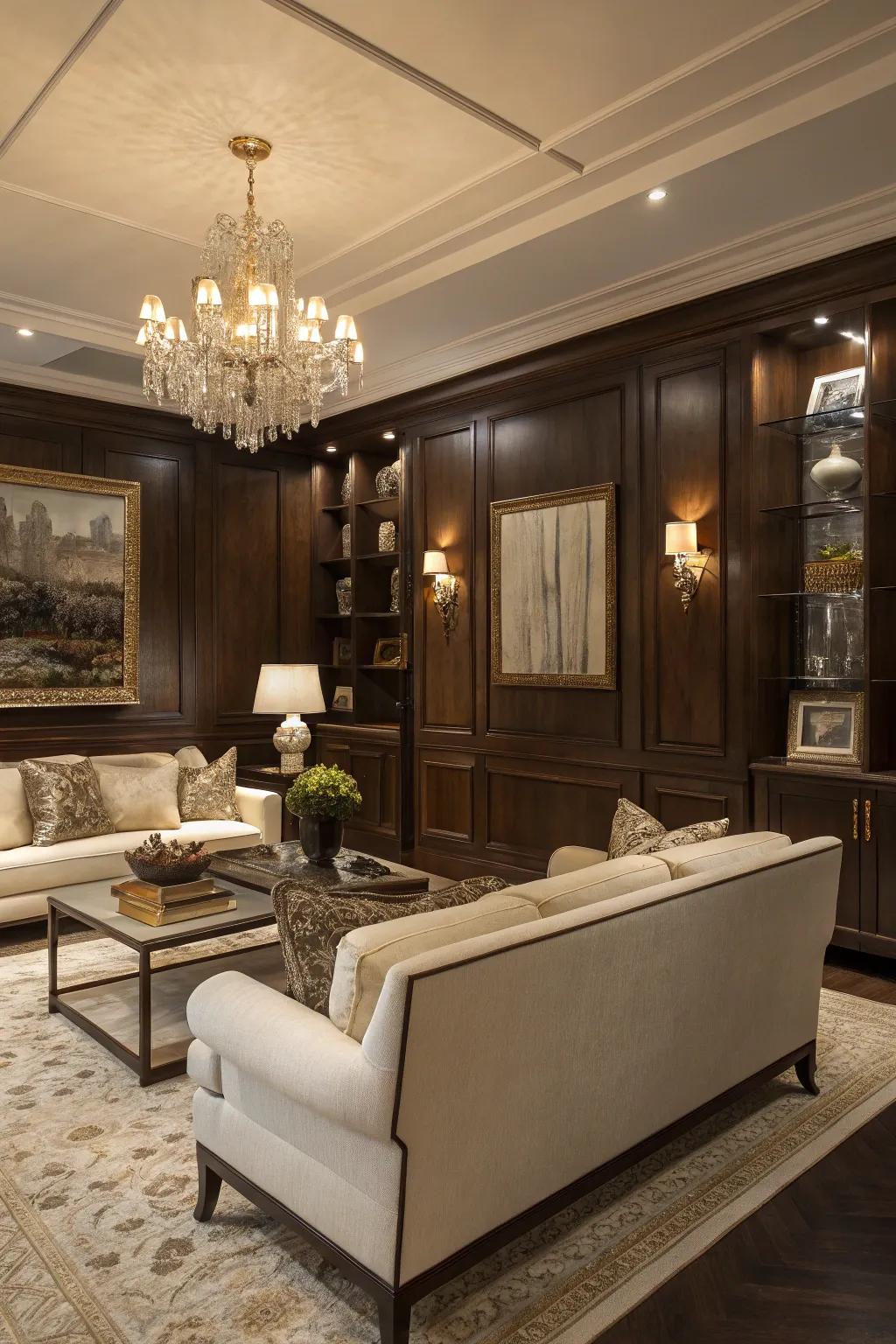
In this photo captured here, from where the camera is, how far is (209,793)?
5.39 m

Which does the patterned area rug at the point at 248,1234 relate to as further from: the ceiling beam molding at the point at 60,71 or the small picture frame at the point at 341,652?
the small picture frame at the point at 341,652

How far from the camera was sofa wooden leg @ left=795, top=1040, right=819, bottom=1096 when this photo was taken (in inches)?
113

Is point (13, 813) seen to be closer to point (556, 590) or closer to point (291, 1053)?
point (556, 590)

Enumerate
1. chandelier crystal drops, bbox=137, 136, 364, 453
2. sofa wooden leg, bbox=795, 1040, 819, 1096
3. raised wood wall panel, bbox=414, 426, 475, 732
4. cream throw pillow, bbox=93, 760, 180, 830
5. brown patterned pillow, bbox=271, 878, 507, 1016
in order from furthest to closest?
raised wood wall panel, bbox=414, 426, 475, 732, cream throw pillow, bbox=93, 760, 180, 830, chandelier crystal drops, bbox=137, 136, 364, 453, sofa wooden leg, bbox=795, 1040, 819, 1096, brown patterned pillow, bbox=271, 878, 507, 1016

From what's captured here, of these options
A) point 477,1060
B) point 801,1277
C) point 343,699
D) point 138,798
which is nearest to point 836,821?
point 801,1277

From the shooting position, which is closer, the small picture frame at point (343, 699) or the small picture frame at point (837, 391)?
the small picture frame at point (837, 391)

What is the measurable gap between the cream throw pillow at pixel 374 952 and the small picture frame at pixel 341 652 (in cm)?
513

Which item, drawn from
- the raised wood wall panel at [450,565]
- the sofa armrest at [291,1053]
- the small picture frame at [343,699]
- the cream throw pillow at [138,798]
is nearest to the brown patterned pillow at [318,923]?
the sofa armrest at [291,1053]

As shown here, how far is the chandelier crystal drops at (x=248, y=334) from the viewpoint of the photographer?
3.50 m

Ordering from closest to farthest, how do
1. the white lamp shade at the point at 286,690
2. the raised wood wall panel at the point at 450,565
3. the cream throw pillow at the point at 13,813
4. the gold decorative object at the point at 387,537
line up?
the cream throw pillow at the point at 13,813 → the raised wood wall panel at the point at 450,565 → the white lamp shade at the point at 286,690 → the gold decorative object at the point at 387,537

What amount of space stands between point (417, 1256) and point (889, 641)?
3.30 meters

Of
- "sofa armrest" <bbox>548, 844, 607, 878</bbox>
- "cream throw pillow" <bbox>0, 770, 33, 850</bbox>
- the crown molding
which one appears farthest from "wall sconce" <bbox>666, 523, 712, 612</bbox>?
"cream throw pillow" <bbox>0, 770, 33, 850</bbox>

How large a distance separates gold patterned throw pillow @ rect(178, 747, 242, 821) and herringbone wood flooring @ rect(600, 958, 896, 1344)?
3718mm

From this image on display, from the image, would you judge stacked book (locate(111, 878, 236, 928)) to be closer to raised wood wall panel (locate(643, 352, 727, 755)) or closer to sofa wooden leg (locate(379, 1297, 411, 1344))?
sofa wooden leg (locate(379, 1297, 411, 1344))
